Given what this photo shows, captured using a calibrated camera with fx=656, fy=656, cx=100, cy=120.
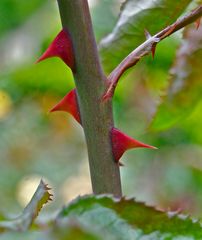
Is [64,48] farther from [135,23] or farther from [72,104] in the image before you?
[135,23]

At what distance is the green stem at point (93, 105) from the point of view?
67 centimetres

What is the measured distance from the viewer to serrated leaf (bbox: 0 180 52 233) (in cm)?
48

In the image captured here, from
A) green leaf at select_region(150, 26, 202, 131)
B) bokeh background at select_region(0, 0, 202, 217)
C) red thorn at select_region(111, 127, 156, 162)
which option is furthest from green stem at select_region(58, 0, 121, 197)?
bokeh background at select_region(0, 0, 202, 217)

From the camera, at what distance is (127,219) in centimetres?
53

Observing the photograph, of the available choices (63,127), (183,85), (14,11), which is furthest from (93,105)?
(63,127)

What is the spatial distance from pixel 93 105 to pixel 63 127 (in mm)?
2020

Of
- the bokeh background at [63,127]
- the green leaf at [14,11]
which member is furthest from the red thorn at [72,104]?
the green leaf at [14,11]

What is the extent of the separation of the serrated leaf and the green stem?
0.35ft

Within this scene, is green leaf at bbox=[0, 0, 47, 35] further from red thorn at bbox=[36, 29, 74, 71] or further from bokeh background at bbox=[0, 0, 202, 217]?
red thorn at bbox=[36, 29, 74, 71]

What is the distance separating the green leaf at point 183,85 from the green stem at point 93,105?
0.26 m

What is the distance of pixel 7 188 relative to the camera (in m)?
2.63

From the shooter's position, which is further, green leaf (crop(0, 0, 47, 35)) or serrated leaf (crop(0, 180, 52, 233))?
green leaf (crop(0, 0, 47, 35))

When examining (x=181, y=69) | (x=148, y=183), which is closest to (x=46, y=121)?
(x=148, y=183)

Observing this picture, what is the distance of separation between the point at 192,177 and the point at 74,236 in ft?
5.01
